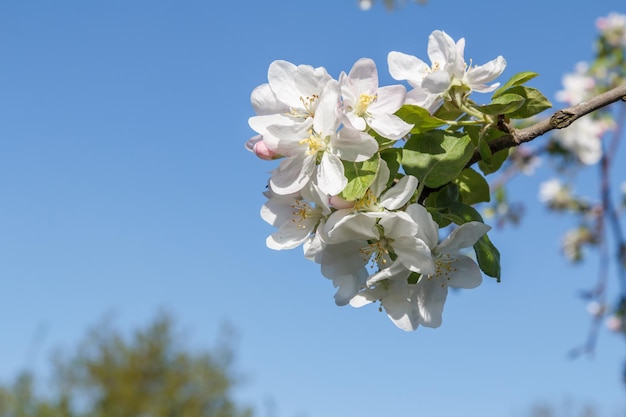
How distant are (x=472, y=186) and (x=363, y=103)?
23 cm

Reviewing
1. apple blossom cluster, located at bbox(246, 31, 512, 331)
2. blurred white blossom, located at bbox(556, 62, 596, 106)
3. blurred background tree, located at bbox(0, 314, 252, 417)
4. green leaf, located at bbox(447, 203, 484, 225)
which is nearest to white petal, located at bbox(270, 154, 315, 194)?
apple blossom cluster, located at bbox(246, 31, 512, 331)

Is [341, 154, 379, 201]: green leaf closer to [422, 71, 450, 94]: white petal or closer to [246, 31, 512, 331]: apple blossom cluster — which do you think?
[246, 31, 512, 331]: apple blossom cluster

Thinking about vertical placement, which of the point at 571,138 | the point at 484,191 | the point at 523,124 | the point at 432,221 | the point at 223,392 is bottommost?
the point at 432,221

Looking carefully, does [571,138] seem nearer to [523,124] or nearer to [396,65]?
[523,124]

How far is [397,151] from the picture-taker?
1.02 m

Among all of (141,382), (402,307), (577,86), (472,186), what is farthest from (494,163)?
(141,382)

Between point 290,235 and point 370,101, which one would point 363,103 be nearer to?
point 370,101

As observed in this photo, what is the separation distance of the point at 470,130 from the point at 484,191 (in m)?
0.10

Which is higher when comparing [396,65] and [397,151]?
[396,65]

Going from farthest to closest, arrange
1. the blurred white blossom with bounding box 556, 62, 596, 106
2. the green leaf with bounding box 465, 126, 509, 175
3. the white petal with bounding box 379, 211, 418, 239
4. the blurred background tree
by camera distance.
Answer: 1. the blurred background tree
2. the blurred white blossom with bounding box 556, 62, 596, 106
3. the green leaf with bounding box 465, 126, 509, 175
4. the white petal with bounding box 379, 211, 418, 239

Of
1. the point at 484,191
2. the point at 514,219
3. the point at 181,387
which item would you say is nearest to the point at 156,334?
the point at 181,387

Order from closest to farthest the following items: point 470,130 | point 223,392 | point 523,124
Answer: point 470,130, point 523,124, point 223,392

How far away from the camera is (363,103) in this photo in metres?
1.02

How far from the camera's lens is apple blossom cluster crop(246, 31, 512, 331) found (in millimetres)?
977
